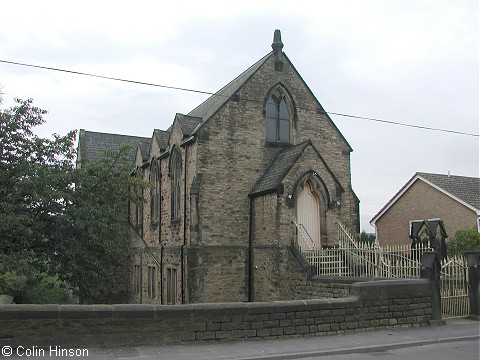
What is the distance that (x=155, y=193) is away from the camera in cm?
2566

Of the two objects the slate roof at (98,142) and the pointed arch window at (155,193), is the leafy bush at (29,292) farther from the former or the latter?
the slate roof at (98,142)

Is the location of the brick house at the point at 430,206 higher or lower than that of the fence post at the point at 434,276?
higher

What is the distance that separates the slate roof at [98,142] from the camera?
110 ft

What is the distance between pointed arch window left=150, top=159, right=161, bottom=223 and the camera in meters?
25.0

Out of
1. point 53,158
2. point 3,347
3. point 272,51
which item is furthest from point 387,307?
point 272,51

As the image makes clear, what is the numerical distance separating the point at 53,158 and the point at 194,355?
1090 cm

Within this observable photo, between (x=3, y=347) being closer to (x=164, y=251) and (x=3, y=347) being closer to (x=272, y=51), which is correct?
(x=164, y=251)

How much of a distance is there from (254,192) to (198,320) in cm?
1024

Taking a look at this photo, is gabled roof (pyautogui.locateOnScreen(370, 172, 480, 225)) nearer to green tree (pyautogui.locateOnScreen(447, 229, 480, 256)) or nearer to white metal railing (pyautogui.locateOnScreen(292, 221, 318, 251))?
green tree (pyautogui.locateOnScreen(447, 229, 480, 256))

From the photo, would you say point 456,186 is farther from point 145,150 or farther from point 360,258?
point 145,150

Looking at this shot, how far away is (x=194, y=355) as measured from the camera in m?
8.76

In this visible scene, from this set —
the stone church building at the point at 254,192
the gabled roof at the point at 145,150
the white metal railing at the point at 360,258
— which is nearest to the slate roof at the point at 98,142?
the gabled roof at the point at 145,150

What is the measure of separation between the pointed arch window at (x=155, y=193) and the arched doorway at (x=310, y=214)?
28.1ft

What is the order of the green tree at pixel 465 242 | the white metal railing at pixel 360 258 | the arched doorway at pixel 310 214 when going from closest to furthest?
the white metal railing at pixel 360 258
the arched doorway at pixel 310 214
the green tree at pixel 465 242
